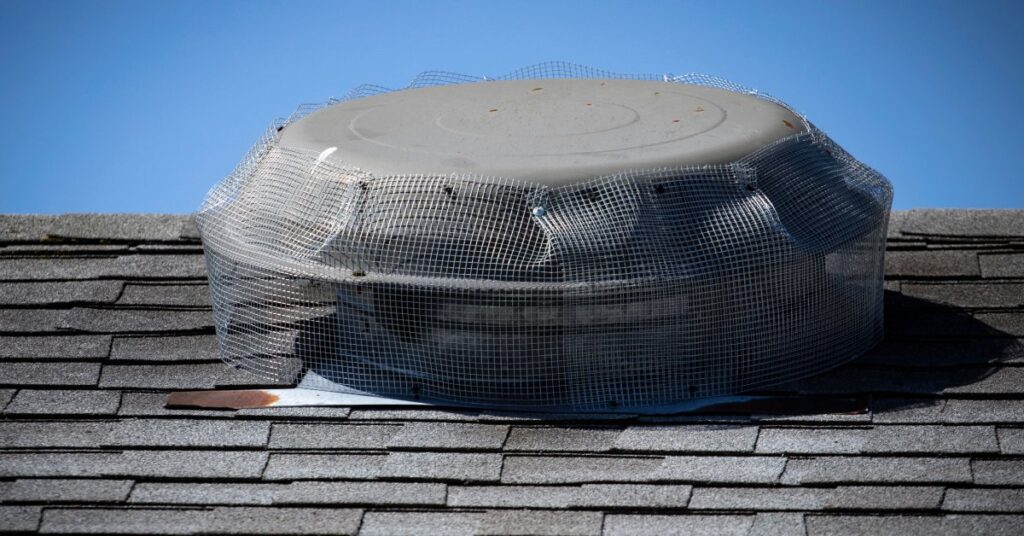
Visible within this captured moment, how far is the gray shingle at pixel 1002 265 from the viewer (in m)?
5.09

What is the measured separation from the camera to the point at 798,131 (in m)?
4.61

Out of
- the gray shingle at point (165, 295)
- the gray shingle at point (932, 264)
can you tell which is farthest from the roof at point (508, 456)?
the gray shingle at point (932, 264)

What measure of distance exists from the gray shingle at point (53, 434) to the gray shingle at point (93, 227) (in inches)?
56.9

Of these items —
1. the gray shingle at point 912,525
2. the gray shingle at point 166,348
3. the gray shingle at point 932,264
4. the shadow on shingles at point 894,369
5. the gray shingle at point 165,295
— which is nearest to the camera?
the gray shingle at point 912,525

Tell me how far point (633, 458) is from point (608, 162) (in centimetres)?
95

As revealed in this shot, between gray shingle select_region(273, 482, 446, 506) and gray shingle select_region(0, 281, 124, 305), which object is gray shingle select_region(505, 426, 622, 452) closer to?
gray shingle select_region(273, 482, 446, 506)

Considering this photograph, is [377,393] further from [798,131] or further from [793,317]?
[798,131]

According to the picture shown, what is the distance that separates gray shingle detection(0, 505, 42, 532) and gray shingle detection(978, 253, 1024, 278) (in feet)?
11.7

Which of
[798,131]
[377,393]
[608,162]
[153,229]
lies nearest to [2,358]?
[153,229]

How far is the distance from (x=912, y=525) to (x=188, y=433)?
2156mm

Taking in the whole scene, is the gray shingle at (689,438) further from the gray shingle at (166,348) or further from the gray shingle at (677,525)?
the gray shingle at (166,348)

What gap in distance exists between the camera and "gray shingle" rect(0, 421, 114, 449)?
4074 mm

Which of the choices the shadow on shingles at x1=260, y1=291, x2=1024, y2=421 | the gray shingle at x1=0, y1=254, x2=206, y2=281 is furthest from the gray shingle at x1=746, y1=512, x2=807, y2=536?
the gray shingle at x1=0, y1=254, x2=206, y2=281

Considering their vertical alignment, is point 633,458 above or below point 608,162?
below
